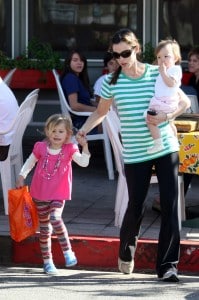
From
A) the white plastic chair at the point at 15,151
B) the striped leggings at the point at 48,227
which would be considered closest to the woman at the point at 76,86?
the white plastic chair at the point at 15,151

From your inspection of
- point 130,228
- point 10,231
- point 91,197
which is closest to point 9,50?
point 91,197

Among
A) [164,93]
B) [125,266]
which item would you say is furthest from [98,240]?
[164,93]

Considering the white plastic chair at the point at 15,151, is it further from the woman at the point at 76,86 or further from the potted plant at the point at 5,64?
the potted plant at the point at 5,64

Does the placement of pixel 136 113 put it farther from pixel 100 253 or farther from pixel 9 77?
pixel 9 77

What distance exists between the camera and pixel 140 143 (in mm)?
6160

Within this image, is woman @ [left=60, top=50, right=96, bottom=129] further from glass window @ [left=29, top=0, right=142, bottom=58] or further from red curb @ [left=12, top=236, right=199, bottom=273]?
red curb @ [left=12, top=236, right=199, bottom=273]

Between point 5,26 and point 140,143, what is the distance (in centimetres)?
519

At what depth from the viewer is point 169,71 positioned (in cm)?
626

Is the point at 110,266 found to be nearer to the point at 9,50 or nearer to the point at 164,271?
the point at 164,271

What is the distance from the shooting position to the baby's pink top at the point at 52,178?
658cm

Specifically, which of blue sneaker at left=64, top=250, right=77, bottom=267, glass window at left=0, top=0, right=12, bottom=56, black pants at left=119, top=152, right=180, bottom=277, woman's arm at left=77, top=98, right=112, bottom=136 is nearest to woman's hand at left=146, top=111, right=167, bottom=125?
black pants at left=119, top=152, right=180, bottom=277

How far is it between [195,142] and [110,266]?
1.20 metres

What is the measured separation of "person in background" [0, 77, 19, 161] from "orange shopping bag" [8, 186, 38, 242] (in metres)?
1.17

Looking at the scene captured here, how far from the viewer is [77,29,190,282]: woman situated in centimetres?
611
